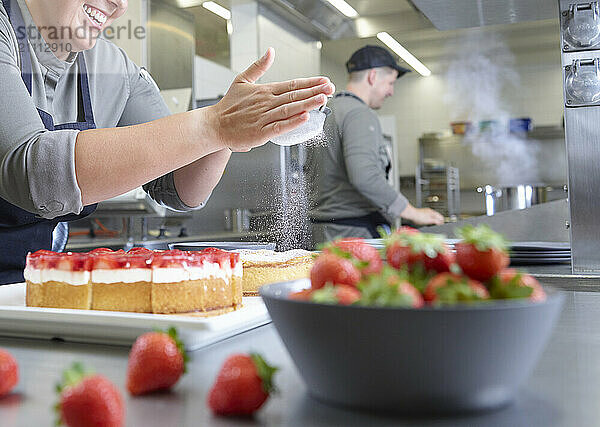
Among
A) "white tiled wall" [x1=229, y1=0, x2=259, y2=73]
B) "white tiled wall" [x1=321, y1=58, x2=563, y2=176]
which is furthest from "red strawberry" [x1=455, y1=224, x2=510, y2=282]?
"white tiled wall" [x1=321, y1=58, x2=563, y2=176]

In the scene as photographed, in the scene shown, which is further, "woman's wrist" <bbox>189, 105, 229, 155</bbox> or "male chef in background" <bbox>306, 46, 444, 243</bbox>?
"male chef in background" <bbox>306, 46, 444, 243</bbox>

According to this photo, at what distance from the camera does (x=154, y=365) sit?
56 cm

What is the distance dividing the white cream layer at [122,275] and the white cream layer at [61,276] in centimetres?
1

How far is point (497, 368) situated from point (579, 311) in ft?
1.99

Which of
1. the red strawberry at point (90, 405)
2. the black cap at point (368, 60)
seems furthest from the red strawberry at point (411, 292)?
the black cap at point (368, 60)

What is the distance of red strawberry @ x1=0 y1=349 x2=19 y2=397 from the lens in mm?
570

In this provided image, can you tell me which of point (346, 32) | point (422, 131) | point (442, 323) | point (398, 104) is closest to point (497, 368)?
point (442, 323)

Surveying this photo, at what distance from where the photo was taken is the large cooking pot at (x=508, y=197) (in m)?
5.45

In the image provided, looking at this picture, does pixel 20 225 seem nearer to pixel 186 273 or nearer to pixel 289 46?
pixel 186 273

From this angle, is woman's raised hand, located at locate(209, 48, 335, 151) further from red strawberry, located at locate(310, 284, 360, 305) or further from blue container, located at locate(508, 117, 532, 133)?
blue container, located at locate(508, 117, 532, 133)

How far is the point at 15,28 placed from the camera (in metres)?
1.47

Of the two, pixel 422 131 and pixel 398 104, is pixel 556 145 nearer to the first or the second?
pixel 422 131

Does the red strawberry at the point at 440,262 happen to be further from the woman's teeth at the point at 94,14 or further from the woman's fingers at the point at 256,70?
the woman's teeth at the point at 94,14

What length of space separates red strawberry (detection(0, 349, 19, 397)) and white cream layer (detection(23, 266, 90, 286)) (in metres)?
0.34
